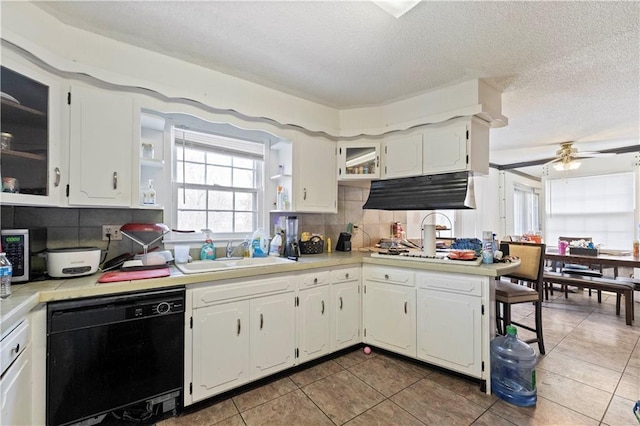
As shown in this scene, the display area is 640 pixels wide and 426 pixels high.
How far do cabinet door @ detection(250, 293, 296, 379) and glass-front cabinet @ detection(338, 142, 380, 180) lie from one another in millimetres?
1416

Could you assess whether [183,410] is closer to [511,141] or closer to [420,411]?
[420,411]

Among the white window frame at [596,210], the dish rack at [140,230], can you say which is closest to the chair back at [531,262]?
the dish rack at [140,230]

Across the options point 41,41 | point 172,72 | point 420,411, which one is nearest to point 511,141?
point 420,411

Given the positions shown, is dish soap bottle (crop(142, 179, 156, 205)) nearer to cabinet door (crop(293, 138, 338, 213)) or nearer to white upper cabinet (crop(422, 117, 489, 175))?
cabinet door (crop(293, 138, 338, 213))

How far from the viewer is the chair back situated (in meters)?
2.80

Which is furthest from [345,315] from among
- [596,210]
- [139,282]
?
[596,210]

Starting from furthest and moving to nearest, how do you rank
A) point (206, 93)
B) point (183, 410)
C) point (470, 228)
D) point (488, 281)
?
point (470, 228)
point (206, 93)
point (488, 281)
point (183, 410)

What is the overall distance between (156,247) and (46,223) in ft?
2.16

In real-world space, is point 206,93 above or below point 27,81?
above

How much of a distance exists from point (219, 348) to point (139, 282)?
27.1 inches

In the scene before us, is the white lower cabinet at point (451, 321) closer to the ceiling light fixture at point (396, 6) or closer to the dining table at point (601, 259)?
the ceiling light fixture at point (396, 6)

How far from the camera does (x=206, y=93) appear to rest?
218 centimetres

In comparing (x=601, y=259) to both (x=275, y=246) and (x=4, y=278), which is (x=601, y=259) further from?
(x=4, y=278)

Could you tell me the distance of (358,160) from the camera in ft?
9.82
